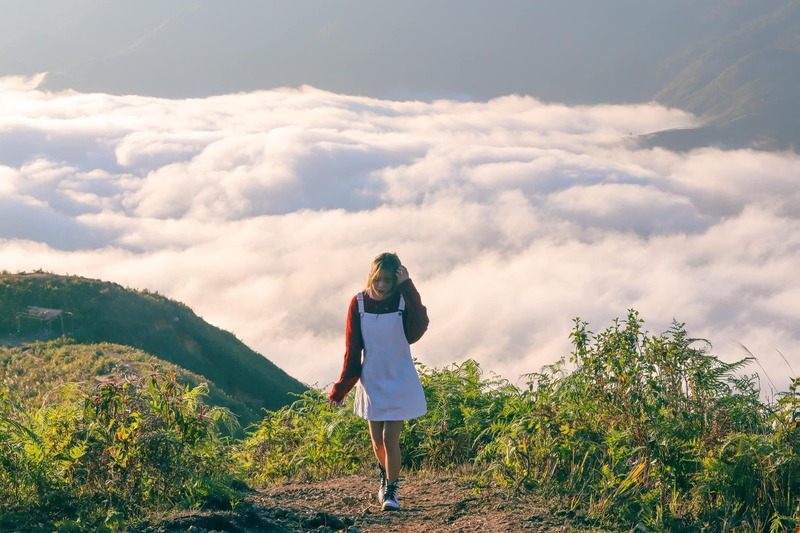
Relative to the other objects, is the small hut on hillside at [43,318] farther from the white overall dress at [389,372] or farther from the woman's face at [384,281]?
the woman's face at [384,281]

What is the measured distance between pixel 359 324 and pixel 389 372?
1.36 ft

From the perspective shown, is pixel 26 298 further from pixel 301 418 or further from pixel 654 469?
pixel 654 469

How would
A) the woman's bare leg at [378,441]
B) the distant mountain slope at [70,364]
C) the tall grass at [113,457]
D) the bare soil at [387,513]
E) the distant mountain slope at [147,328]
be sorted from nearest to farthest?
the bare soil at [387,513]
the tall grass at [113,457]
the woman's bare leg at [378,441]
the distant mountain slope at [70,364]
the distant mountain slope at [147,328]

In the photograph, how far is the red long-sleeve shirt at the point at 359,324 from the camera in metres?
6.51

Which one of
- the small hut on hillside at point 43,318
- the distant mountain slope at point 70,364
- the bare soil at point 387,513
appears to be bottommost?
the bare soil at point 387,513

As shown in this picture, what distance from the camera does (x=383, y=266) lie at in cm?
650

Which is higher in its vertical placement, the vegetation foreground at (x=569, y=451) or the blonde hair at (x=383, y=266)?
the blonde hair at (x=383, y=266)

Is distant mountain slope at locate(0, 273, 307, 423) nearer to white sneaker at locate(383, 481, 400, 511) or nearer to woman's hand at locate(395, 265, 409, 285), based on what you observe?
white sneaker at locate(383, 481, 400, 511)

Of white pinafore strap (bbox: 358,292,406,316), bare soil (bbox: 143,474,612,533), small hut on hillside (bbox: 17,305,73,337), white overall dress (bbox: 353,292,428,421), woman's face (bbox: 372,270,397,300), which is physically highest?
small hut on hillside (bbox: 17,305,73,337)

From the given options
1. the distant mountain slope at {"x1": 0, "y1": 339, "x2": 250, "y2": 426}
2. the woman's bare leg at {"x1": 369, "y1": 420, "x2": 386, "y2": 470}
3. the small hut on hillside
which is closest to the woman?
the woman's bare leg at {"x1": 369, "y1": 420, "x2": 386, "y2": 470}

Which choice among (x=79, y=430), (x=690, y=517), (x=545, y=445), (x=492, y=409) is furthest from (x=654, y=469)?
(x=79, y=430)

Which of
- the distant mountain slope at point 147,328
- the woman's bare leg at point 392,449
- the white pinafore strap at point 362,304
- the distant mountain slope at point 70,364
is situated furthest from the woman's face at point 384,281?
the distant mountain slope at point 147,328

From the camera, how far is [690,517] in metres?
5.96

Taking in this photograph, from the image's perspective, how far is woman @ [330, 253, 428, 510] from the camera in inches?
256
